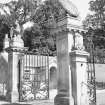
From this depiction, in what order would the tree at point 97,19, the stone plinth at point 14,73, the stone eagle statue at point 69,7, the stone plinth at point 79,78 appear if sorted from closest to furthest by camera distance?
the stone plinth at point 79,78
the stone eagle statue at point 69,7
the stone plinth at point 14,73
the tree at point 97,19

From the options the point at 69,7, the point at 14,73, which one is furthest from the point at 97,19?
the point at 69,7

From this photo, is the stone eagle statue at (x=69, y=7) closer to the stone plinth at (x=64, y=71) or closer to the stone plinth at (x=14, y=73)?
the stone plinth at (x=64, y=71)

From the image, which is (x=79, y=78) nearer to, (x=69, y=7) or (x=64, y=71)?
(x=64, y=71)

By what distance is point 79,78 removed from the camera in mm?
8445

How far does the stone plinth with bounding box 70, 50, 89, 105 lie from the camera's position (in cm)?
828

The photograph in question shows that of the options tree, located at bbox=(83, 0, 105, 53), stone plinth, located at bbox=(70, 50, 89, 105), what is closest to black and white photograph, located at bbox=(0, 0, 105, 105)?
stone plinth, located at bbox=(70, 50, 89, 105)

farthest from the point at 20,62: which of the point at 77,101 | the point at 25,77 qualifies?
the point at 77,101

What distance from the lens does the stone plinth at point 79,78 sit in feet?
27.2

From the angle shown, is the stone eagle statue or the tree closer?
the stone eagle statue

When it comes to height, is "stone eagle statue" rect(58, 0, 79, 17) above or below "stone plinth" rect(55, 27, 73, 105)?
above

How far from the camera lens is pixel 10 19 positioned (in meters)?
39.3

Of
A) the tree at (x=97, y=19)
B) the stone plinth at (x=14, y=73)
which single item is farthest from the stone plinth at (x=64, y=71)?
the tree at (x=97, y=19)

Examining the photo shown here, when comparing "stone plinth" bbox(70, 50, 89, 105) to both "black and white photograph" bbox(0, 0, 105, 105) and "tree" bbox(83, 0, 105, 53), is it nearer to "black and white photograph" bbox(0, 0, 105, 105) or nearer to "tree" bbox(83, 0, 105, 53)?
"black and white photograph" bbox(0, 0, 105, 105)

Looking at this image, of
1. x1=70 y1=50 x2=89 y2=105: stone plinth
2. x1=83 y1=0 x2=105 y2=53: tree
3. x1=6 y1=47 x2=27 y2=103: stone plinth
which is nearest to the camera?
x1=70 y1=50 x2=89 y2=105: stone plinth
